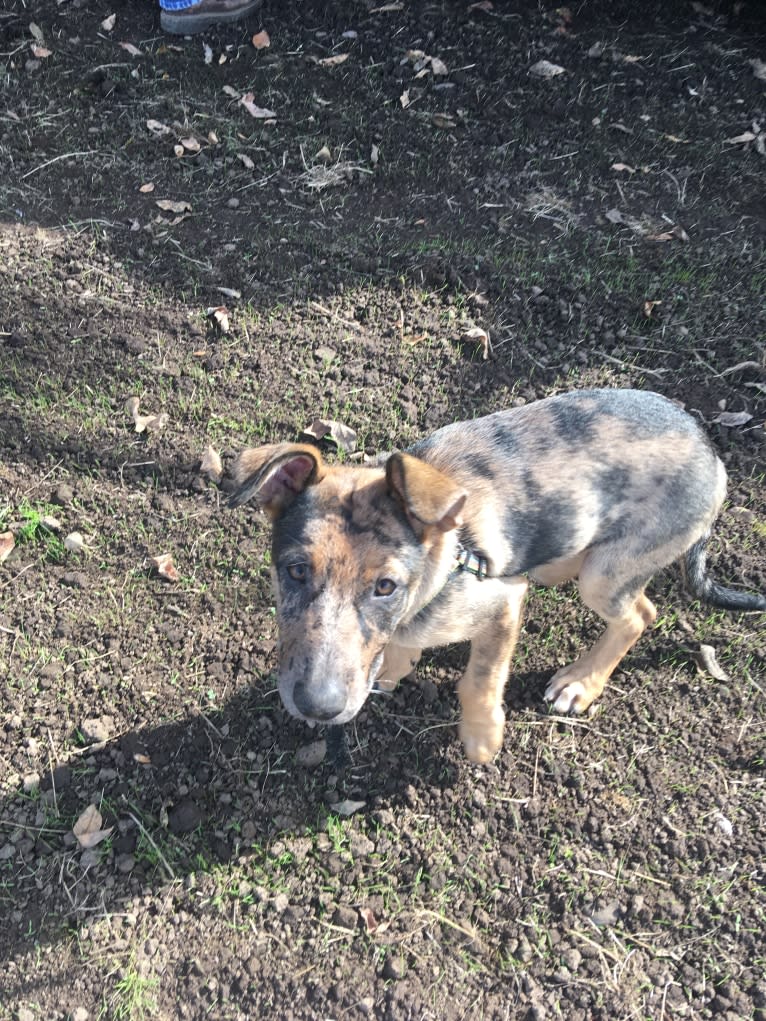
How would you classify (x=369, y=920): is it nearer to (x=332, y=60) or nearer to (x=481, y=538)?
(x=481, y=538)

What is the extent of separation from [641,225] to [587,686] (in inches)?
161

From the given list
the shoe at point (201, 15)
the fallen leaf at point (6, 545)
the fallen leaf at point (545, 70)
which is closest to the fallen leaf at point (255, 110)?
the shoe at point (201, 15)

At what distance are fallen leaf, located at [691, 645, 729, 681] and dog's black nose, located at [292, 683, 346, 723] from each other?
8.40 feet

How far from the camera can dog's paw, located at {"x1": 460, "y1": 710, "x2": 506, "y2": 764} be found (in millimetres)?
4203

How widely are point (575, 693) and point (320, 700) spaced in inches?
78.3

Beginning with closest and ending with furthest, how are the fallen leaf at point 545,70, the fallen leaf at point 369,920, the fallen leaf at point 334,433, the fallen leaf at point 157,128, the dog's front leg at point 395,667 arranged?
the fallen leaf at point 369,920 → the dog's front leg at point 395,667 → the fallen leaf at point 334,433 → the fallen leaf at point 157,128 → the fallen leaf at point 545,70

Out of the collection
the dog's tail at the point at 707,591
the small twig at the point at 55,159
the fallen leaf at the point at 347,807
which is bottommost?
the fallen leaf at the point at 347,807

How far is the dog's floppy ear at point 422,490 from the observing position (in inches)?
124

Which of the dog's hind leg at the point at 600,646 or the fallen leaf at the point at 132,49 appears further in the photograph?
the fallen leaf at the point at 132,49

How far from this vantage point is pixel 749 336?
6148 mm

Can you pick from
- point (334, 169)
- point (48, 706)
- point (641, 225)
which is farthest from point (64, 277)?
point (641, 225)

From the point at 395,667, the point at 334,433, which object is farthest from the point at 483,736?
the point at 334,433

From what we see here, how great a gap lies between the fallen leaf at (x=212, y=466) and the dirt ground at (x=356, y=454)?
0.06 m

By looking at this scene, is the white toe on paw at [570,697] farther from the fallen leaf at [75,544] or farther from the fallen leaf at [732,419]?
the fallen leaf at [75,544]
